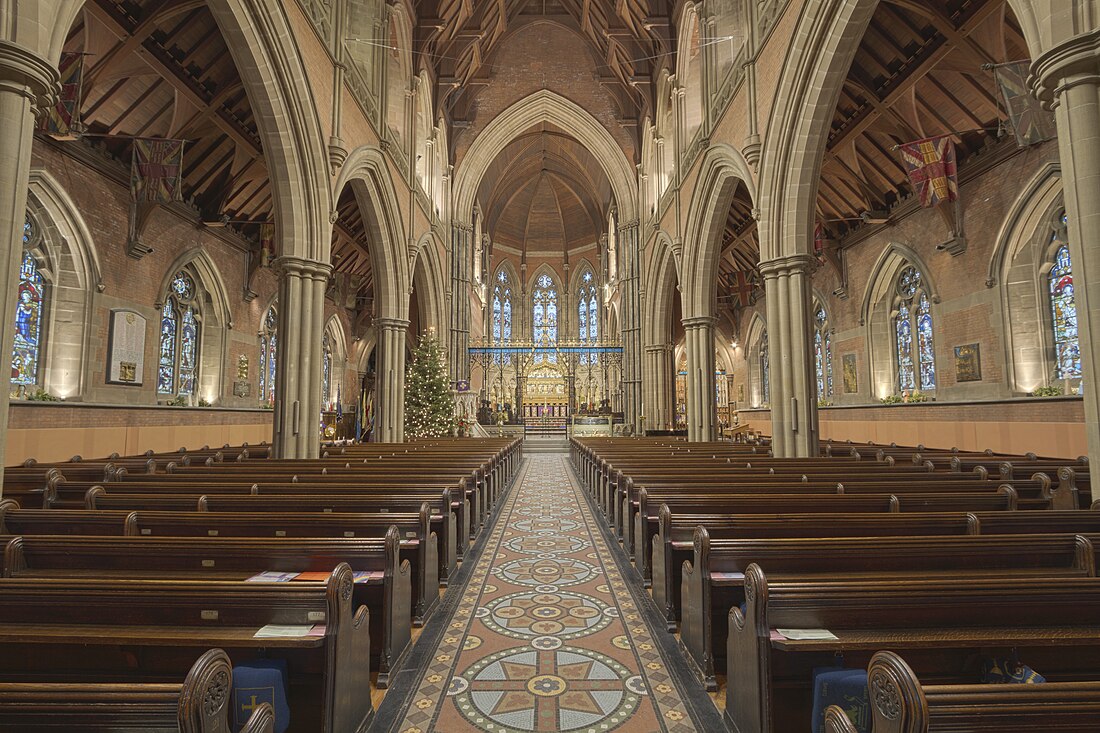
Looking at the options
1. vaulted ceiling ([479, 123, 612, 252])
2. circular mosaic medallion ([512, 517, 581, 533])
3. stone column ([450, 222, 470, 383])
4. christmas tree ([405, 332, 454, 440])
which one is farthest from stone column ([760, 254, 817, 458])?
vaulted ceiling ([479, 123, 612, 252])

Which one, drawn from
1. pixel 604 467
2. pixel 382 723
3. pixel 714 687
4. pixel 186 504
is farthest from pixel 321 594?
pixel 604 467

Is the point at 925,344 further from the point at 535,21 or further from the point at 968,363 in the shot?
the point at 535,21

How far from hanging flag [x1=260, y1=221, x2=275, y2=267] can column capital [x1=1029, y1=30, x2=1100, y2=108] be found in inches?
607

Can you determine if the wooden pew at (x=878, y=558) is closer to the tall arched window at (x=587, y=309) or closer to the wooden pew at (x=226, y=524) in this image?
the wooden pew at (x=226, y=524)

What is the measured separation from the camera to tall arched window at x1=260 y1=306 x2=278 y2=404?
56.1 ft

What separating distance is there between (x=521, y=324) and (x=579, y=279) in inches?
197

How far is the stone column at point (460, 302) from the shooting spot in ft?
76.5

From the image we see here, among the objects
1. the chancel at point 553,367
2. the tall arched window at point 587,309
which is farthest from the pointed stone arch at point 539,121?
the tall arched window at point 587,309

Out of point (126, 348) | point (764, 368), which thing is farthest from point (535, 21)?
point (126, 348)

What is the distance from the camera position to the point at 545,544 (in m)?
6.01

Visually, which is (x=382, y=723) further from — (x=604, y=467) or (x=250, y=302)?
(x=250, y=302)

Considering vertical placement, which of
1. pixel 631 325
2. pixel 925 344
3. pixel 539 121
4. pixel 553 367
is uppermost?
pixel 539 121

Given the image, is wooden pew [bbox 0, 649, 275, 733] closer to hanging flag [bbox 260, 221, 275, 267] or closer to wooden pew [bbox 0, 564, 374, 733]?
wooden pew [bbox 0, 564, 374, 733]

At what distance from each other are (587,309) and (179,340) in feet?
90.9
